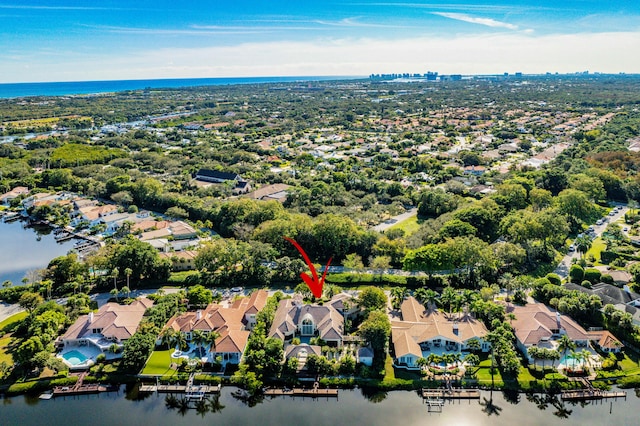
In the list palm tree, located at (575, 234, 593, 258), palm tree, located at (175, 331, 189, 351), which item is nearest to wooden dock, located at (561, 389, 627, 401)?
palm tree, located at (575, 234, 593, 258)

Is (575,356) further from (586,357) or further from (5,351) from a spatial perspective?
(5,351)

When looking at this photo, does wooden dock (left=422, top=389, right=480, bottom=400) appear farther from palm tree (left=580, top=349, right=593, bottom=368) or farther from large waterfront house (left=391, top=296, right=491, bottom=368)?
palm tree (left=580, top=349, right=593, bottom=368)

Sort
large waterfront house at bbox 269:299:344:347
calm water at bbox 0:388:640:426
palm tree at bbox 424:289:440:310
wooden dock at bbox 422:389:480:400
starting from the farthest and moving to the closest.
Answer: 1. palm tree at bbox 424:289:440:310
2. large waterfront house at bbox 269:299:344:347
3. wooden dock at bbox 422:389:480:400
4. calm water at bbox 0:388:640:426

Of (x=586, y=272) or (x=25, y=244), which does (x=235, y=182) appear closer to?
(x=25, y=244)

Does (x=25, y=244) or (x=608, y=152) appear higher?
(x=608, y=152)

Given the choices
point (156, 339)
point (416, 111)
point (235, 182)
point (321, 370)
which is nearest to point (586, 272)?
point (321, 370)

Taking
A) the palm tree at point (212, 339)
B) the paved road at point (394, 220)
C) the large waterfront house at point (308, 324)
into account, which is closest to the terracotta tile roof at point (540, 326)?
the large waterfront house at point (308, 324)

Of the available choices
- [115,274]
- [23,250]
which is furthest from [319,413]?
[23,250]
